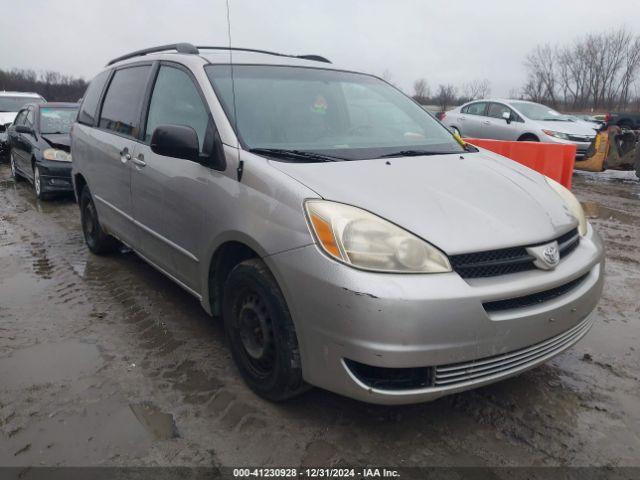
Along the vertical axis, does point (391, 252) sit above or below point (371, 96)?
below

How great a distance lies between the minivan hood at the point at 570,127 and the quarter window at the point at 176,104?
33.3 ft

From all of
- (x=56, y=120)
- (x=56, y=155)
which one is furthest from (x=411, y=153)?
(x=56, y=120)

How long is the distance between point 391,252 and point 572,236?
116cm

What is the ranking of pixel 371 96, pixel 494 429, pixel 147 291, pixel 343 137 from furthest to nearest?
1. pixel 147 291
2. pixel 371 96
3. pixel 343 137
4. pixel 494 429

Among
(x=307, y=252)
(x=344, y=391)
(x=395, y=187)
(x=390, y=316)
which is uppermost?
(x=395, y=187)

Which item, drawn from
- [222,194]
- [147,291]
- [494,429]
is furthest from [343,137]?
[147,291]

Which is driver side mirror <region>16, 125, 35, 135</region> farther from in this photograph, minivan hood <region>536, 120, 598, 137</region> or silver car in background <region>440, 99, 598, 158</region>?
minivan hood <region>536, 120, 598, 137</region>

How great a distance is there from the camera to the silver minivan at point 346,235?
2131 millimetres

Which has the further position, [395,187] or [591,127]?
[591,127]

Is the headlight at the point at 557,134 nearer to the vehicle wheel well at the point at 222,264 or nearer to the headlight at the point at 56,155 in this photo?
the headlight at the point at 56,155

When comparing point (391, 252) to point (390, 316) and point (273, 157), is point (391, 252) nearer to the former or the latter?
point (390, 316)

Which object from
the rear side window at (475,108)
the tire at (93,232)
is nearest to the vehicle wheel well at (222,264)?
the tire at (93,232)

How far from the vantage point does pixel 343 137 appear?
3.12m

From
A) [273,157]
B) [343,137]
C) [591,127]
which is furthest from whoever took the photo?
[591,127]
